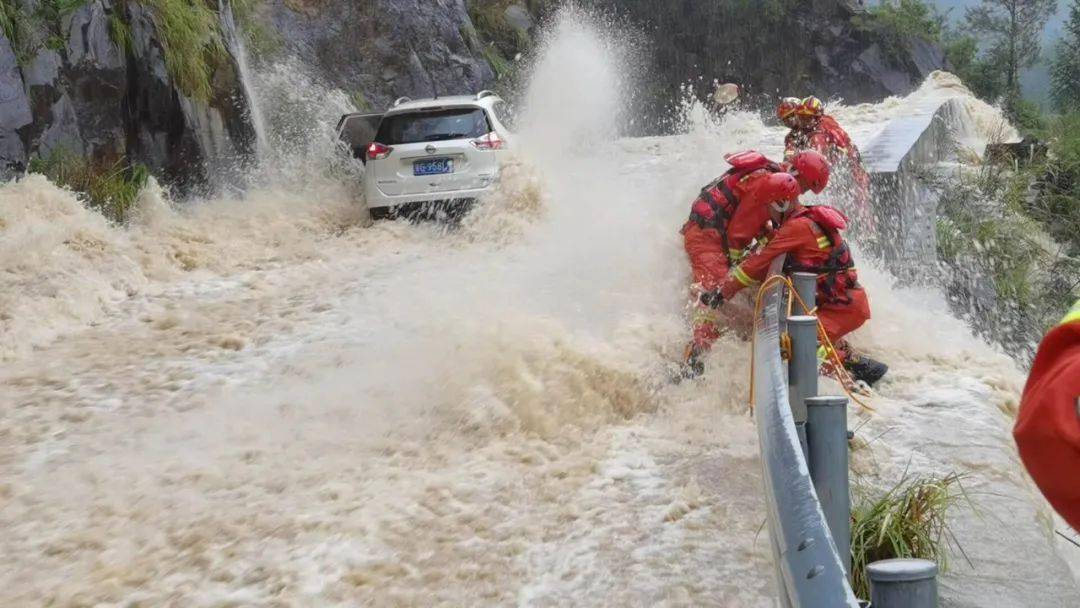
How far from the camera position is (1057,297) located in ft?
35.1

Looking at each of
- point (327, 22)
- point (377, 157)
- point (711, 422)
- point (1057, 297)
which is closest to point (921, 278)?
point (1057, 297)

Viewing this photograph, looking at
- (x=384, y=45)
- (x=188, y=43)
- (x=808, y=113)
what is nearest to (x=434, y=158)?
(x=188, y=43)

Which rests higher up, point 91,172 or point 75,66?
point 75,66

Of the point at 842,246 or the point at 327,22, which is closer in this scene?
the point at 842,246

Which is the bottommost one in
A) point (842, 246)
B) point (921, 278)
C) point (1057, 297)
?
point (1057, 297)

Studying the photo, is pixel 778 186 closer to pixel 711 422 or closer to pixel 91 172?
pixel 711 422

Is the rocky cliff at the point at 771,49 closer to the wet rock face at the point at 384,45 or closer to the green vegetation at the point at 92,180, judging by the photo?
the wet rock face at the point at 384,45

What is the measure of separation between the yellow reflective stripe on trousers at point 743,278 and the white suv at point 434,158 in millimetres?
6011

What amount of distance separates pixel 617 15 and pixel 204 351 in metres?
41.7

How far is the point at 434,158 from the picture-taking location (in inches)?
440

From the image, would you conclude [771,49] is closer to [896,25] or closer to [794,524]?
[896,25]

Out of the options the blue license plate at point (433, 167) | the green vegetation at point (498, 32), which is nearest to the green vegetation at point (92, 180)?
the blue license plate at point (433, 167)

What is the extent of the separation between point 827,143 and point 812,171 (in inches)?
119

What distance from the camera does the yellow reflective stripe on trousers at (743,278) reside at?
5434 millimetres
